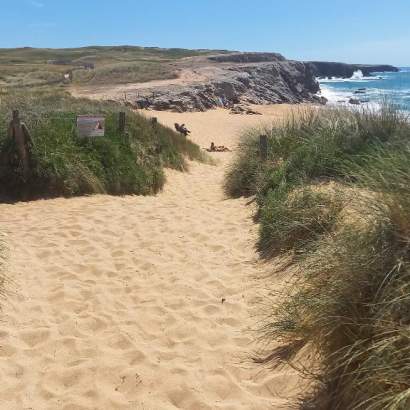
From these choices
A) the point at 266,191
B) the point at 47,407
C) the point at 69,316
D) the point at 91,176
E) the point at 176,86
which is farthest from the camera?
the point at 176,86

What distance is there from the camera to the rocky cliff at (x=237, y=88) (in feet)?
117

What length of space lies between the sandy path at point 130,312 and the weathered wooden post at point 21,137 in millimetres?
1170

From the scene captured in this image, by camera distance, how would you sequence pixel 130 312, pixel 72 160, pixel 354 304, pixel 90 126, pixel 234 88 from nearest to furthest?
pixel 354 304
pixel 130 312
pixel 72 160
pixel 90 126
pixel 234 88

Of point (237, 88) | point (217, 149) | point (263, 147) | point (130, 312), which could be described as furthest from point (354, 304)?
point (237, 88)

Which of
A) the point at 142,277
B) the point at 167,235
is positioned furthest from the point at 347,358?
the point at 167,235

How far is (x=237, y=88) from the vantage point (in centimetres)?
4525

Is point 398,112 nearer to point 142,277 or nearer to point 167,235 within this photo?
point 167,235

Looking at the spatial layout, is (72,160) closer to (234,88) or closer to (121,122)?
(121,122)

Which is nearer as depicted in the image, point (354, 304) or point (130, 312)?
point (354, 304)

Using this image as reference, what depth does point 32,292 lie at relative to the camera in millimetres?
5203

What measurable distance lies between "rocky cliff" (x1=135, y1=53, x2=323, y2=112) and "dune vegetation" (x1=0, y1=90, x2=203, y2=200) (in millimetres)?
21320

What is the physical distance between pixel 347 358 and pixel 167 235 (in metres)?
4.57

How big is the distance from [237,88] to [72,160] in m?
36.8

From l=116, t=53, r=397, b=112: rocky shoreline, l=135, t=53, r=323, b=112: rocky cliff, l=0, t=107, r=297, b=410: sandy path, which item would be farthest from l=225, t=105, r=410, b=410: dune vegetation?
l=135, t=53, r=323, b=112: rocky cliff
